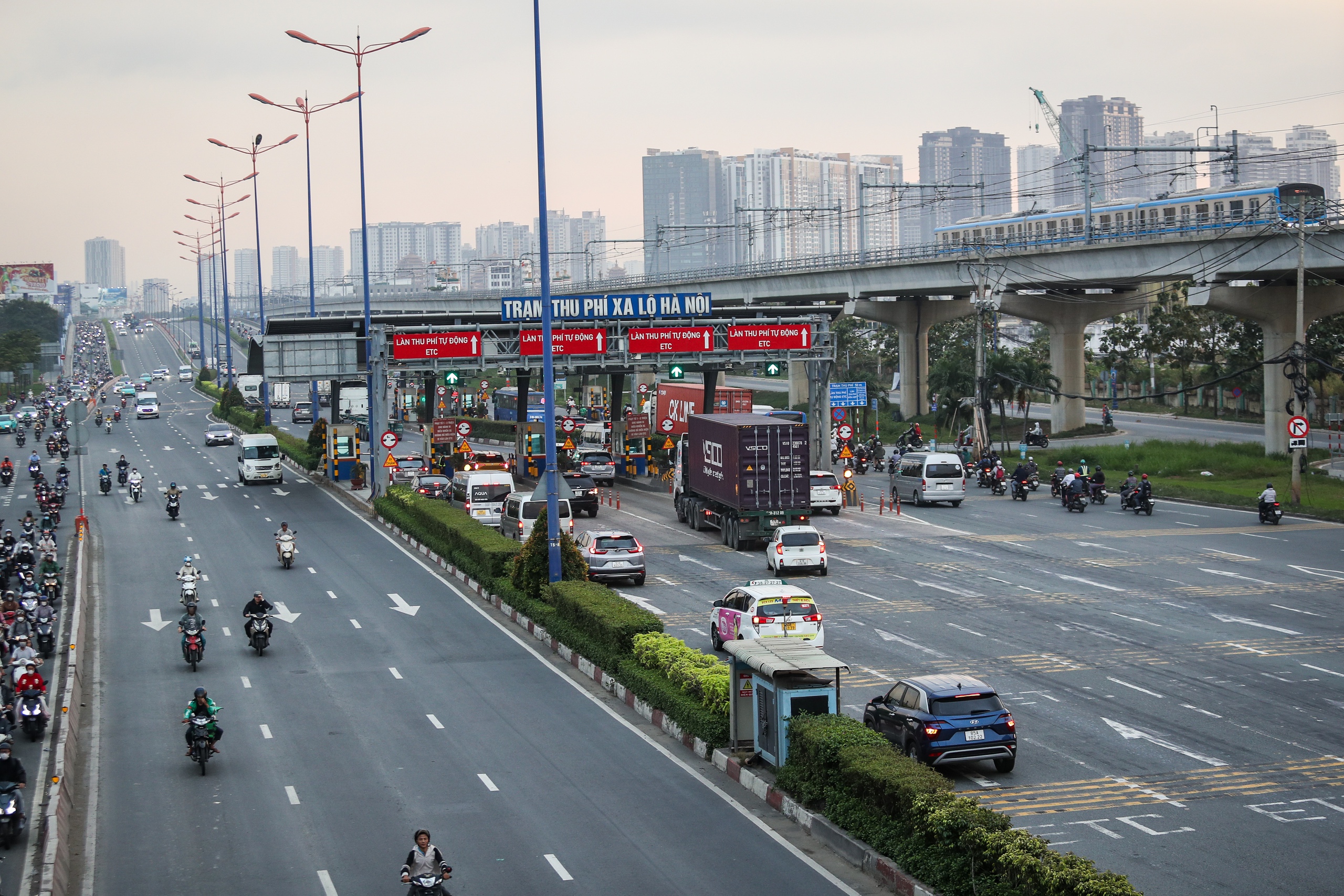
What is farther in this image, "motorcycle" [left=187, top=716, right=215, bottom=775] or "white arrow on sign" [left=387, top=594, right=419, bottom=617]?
"white arrow on sign" [left=387, top=594, right=419, bottom=617]

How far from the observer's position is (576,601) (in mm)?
26953

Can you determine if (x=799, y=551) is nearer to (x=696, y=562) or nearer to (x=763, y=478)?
(x=696, y=562)

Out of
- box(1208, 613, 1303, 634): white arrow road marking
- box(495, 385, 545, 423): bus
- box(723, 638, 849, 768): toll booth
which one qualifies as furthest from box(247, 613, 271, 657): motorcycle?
box(495, 385, 545, 423): bus

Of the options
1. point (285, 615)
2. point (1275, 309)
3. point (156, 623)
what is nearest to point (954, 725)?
point (285, 615)

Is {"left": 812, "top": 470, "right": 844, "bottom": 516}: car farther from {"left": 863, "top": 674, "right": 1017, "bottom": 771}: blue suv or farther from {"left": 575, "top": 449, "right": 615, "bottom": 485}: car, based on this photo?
{"left": 863, "top": 674, "right": 1017, "bottom": 771}: blue suv

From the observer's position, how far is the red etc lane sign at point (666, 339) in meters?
56.8

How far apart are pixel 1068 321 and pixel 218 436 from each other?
51946 millimetres

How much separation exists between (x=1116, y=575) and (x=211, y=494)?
3861 cm

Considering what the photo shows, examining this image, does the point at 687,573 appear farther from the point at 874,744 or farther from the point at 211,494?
the point at 211,494

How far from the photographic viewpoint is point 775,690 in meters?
17.8

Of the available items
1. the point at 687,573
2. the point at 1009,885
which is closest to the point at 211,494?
the point at 687,573

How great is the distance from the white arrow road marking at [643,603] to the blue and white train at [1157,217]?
3008 cm

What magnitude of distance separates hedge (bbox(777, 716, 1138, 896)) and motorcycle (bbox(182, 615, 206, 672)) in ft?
44.6

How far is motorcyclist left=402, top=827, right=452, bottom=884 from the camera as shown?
539 inches
